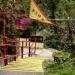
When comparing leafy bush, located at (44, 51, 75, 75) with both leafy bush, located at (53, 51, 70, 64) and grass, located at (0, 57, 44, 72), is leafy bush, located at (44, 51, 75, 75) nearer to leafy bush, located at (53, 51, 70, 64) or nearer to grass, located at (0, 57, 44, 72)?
leafy bush, located at (53, 51, 70, 64)

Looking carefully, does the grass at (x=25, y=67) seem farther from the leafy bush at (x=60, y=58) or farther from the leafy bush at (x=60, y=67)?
the leafy bush at (x=60, y=58)

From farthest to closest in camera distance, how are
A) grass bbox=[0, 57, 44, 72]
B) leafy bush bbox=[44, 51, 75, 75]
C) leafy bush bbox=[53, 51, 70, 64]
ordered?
1. leafy bush bbox=[53, 51, 70, 64]
2. leafy bush bbox=[44, 51, 75, 75]
3. grass bbox=[0, 57, 44, 72]

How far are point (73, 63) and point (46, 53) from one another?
4.18 metres

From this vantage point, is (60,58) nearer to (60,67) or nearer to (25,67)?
(60,67)

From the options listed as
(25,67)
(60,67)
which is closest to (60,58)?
(60,67)

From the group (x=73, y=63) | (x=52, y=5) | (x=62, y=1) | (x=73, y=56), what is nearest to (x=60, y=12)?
(x=62, y=1)

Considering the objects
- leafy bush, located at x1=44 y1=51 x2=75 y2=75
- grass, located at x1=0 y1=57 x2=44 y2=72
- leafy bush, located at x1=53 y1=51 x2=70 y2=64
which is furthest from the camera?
leafy bush, located at x1=53 y1=51 x2=70 y2=64

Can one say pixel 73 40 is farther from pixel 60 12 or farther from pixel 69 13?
pixel 60 12

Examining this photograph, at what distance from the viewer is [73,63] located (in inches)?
783

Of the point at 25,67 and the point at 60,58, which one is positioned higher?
the point at 25,67

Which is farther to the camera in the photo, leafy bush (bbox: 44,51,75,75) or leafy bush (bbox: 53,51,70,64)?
leafy bush (bbox: 53,51,70,64)

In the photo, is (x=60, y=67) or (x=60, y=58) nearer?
(x=60, y=67)

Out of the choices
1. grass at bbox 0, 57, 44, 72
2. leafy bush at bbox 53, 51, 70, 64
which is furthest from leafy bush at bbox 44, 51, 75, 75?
grass at bbox 0, 57, 44, 72

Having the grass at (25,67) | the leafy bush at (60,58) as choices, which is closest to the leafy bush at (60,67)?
the leafy bush at (60,58)
